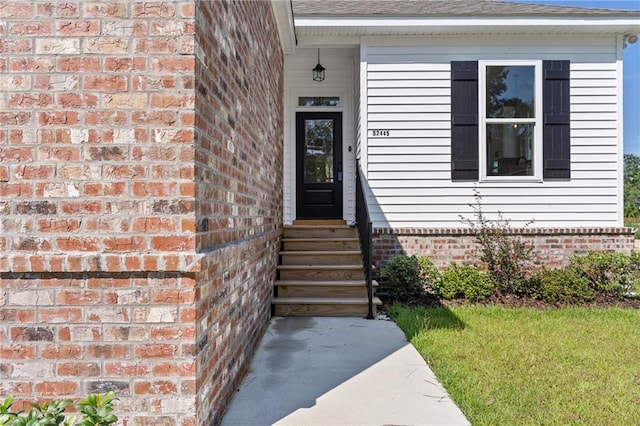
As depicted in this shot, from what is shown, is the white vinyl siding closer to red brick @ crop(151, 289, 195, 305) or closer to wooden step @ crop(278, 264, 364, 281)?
wooden step @ crop(278, 264, 364, 281)

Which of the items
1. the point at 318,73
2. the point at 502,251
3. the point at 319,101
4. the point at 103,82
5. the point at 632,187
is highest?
the point at 318,73

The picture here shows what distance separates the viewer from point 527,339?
11.3 ft

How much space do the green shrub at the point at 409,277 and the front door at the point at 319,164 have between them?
172 centimetres

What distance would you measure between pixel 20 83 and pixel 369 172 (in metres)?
4.34

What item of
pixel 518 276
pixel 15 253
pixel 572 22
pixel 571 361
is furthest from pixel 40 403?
pixel 572 22

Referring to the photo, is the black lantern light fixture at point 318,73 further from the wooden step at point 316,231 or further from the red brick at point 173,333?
the red brick at point 173,333

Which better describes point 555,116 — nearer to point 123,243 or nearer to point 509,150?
point 509,150

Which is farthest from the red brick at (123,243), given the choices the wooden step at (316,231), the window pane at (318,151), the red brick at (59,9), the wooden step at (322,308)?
the window pane at (318,151)

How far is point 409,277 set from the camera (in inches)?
197

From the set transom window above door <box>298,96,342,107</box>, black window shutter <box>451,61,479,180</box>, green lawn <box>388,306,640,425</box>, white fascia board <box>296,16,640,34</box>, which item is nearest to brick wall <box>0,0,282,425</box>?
green lawn <box>388,306,640,425</box>

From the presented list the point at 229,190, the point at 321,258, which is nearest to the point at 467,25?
the point at 321,258

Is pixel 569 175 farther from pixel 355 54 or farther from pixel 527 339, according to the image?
pixel 355 54

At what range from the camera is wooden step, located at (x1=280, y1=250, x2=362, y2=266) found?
490 cm

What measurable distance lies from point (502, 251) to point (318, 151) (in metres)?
3.31
